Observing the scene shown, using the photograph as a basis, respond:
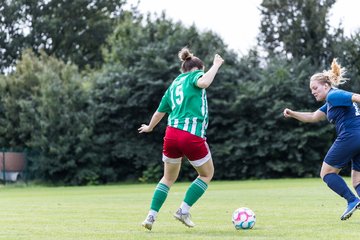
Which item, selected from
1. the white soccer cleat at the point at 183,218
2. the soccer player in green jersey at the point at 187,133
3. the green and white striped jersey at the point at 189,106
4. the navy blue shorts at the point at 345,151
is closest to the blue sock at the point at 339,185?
the navy blue shorts at the point at 345,151

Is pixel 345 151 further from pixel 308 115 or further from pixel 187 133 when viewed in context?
pixel 187 133

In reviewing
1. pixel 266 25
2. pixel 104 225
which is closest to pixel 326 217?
pixel 104 225

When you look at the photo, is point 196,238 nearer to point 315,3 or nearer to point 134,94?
point 134,94

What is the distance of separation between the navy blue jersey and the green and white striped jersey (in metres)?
1.63

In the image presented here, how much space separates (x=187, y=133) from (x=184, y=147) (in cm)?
18

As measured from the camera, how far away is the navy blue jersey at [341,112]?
922 centimetres

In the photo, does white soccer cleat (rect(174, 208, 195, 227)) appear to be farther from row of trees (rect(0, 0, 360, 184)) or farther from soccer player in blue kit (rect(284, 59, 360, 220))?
row of trees (rect(0, 0, 360, 184))

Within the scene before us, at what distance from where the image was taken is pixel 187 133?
8945mm

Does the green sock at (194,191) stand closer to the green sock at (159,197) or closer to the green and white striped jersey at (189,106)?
the green sock at (159,197)

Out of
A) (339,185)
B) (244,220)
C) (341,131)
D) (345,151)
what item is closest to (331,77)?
(341,131)

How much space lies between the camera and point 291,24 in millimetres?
42656

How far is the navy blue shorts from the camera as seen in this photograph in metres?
9.30

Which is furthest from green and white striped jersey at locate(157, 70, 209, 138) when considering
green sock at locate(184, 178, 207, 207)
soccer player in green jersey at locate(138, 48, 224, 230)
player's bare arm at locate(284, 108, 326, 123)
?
player's bare arm at locate(284, 108, 326, 123)

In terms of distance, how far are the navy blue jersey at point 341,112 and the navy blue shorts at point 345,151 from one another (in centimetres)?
10
